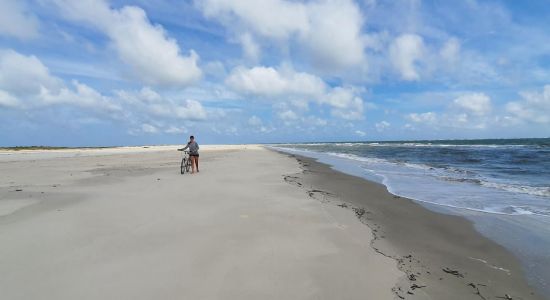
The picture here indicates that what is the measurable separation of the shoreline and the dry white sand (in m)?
0.35

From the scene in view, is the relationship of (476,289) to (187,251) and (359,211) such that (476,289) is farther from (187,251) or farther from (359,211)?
(359,211)

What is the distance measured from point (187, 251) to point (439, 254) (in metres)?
4.10

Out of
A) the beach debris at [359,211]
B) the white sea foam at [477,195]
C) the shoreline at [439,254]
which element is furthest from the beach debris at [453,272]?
the white sea foam at [477,195]

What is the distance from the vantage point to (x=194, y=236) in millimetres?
5945

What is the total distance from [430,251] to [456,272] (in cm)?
92

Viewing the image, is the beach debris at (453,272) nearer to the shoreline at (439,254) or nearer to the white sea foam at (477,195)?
the shoreline at (439,254)

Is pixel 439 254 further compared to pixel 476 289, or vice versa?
pixel 439 254

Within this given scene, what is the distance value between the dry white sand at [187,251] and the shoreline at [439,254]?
1.15 ft

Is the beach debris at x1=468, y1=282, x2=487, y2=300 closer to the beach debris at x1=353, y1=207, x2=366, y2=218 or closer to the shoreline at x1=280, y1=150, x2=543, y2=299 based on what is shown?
the shoreline at x1=280, y1=150, x2=543, y2=299

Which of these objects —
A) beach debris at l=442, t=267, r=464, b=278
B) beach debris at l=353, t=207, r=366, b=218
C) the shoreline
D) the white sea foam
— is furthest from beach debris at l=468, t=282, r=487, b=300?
the white sea foam

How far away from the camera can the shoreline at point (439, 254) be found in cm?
413

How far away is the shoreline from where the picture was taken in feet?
13.6

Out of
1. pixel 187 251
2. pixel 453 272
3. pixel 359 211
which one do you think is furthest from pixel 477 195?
pixel 187 251

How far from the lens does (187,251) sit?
5.17 metres
